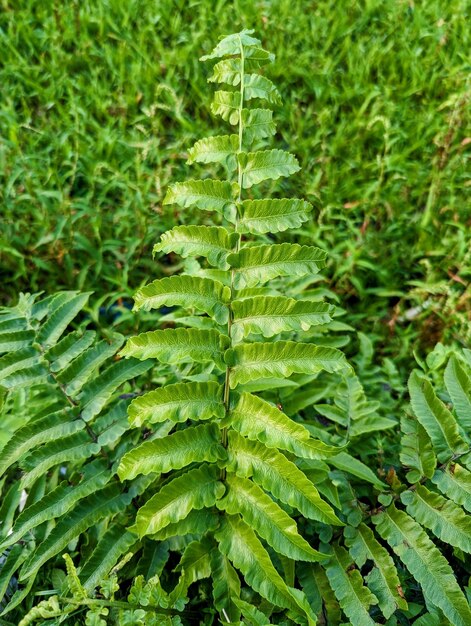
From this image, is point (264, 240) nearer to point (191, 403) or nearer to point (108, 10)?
point (191, 403)

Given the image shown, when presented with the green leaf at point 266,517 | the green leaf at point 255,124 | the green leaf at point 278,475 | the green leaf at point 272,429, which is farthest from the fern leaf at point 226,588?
the green leaf at point 255,124

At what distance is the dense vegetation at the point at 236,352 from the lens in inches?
57.1

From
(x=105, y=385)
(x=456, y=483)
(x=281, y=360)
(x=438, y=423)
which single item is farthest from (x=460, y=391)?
(x=105, y=385)

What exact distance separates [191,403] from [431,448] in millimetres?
726

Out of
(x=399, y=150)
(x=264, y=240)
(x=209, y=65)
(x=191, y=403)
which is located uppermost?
(x=209, y=65)

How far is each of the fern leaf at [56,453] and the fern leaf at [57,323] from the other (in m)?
0.31

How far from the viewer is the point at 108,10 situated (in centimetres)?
391

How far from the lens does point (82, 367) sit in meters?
1.78

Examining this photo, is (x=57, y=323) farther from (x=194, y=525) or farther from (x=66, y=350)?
(x=194, y=525)

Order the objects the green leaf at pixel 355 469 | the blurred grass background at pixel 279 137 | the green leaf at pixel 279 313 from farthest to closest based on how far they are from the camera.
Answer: the blurred grass background at pixel 279 137, the green leaf at pixel 355 469, the green leaf at pixel 279 313

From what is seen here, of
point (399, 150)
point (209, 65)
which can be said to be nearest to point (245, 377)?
point (399, 150)

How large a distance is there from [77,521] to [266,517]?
0.59 m

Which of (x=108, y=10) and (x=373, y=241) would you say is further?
(x=108, y=10)

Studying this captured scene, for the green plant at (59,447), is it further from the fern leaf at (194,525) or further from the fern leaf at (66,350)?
the fern leaf at (194,525)
